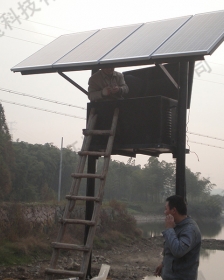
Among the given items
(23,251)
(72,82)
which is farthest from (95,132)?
(23,251)

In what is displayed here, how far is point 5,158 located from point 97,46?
104ft

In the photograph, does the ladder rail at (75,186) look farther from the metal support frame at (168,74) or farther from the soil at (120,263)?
the soil at (120,263)

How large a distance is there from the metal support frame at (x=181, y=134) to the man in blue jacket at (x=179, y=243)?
1774mm

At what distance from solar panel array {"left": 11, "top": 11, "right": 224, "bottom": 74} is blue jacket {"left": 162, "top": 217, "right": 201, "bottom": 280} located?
2.04m

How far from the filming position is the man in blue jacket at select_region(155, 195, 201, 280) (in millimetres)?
3768

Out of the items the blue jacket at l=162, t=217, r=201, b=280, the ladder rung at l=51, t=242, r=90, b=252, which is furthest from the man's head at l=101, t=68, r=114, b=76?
the blue jacket at l=162, t=217, r=201, b=280

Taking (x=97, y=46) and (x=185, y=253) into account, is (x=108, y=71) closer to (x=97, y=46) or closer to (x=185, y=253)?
(x=97, y=46)

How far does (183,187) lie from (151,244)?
29.1 meters

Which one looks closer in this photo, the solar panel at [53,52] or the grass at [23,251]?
the solar panel at [53,52]

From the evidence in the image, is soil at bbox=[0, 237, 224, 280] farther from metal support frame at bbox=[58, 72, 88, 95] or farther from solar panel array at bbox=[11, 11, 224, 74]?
solar panel array at bbox=[11, 11, 224, 74]

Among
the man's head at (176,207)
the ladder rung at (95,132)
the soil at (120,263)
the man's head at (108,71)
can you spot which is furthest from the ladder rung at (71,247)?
the soil at (120,263)

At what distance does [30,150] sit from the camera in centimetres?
5434

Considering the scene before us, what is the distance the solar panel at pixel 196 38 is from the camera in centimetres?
516

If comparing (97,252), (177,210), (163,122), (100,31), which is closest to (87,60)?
(163,122)
